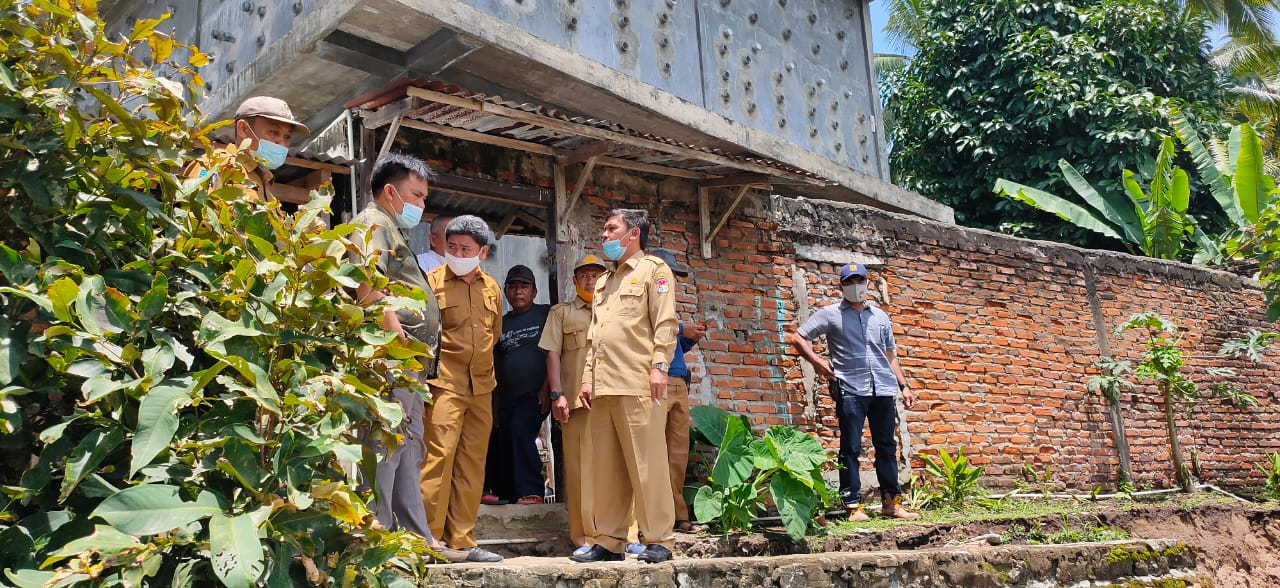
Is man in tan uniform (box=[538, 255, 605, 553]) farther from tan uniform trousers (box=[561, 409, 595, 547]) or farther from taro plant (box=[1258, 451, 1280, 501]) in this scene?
taro plant (box=[1258, 451, 1280, 501])

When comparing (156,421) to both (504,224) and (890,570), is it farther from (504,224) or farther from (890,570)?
(504,224)

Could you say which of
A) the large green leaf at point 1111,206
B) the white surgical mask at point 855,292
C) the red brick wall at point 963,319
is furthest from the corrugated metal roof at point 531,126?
the large green leaf at point 1111,206

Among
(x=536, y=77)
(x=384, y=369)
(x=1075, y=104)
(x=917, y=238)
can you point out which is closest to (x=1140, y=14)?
(x=1075, y=104)

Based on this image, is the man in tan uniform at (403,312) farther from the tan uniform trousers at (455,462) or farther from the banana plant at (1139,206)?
the banana plant at (1139,206)

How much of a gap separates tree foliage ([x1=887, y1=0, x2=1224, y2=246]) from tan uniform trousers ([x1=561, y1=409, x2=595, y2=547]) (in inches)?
364

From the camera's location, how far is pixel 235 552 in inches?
72.5

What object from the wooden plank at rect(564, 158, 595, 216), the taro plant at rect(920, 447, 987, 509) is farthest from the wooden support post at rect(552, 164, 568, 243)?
the taro plant at rect(920, 447, 987, 509)

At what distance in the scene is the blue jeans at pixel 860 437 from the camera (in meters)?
6.30

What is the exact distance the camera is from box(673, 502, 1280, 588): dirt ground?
18.3 feet

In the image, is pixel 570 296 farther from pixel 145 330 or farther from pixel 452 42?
pixel 145 330

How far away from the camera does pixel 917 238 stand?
8375 mm

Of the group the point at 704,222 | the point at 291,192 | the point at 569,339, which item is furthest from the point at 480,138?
the point at 704,222

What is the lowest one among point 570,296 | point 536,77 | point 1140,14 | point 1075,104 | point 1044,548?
point 1044,548

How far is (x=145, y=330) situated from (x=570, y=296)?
15.2ft
